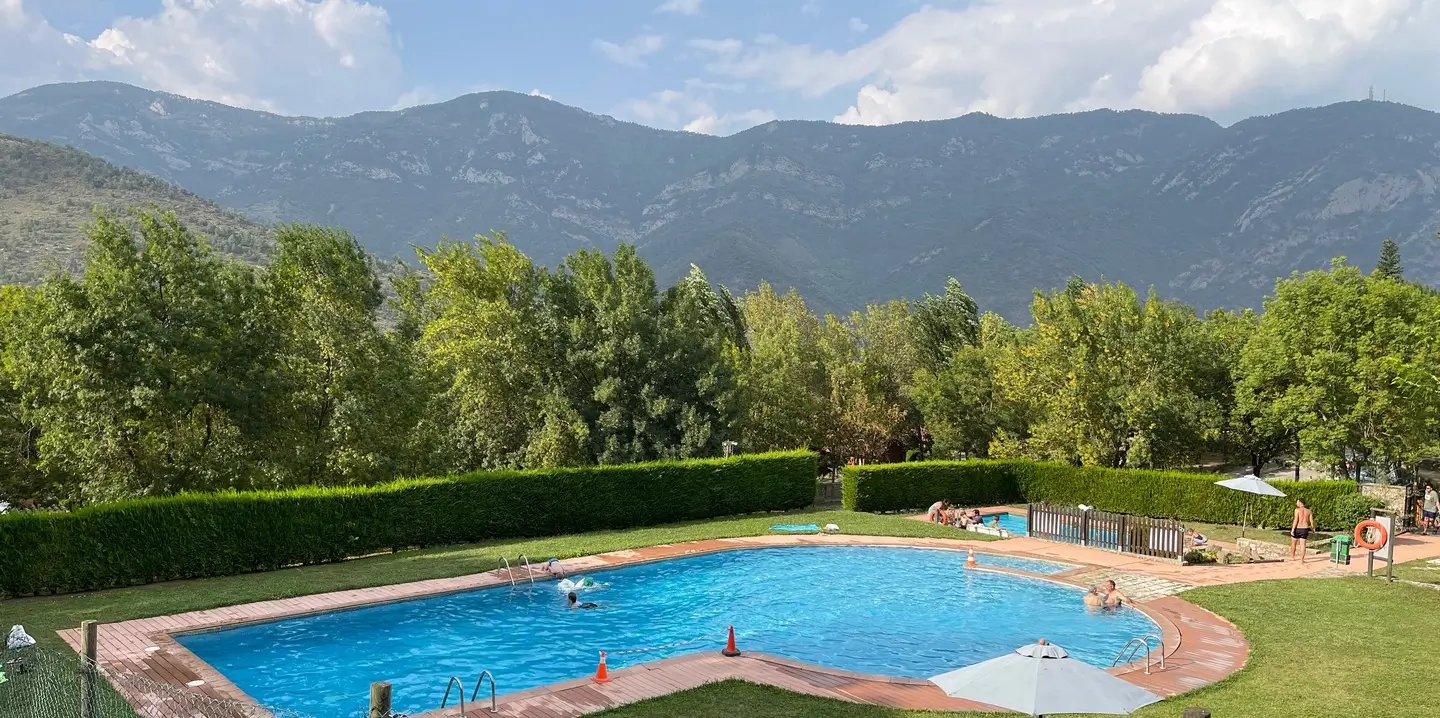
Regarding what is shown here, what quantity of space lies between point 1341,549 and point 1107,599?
844 centimetres

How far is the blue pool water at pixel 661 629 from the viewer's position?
16.3m

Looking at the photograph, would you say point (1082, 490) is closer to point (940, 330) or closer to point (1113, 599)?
point (1113, 599)

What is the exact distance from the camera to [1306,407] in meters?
33.3

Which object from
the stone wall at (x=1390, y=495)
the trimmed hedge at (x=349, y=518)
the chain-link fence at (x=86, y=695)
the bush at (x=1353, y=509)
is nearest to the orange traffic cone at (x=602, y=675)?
the chain-link fence at (x=86, y=695)

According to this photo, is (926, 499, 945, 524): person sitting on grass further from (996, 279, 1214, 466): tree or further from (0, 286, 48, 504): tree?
(0, 286, 48, 504): tree

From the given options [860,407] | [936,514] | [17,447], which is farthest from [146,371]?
[860,407]

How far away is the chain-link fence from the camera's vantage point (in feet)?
33.3

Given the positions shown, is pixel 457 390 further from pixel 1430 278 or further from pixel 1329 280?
pixel 1430 278

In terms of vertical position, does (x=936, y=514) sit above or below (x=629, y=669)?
below

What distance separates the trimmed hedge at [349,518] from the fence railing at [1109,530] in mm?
10317

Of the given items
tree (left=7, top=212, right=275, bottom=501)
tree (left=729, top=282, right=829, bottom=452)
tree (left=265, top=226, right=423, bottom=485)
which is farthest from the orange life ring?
tree (left=7, top=212, right=275, bottom=501)

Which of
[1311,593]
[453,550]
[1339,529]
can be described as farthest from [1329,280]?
[453,550]

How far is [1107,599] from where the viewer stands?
19.9 meters

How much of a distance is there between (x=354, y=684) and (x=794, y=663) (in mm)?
7858
